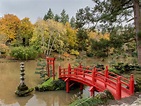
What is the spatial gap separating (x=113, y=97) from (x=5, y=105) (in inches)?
248

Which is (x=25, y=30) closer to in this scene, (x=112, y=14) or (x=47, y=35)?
(x=47, y=35)

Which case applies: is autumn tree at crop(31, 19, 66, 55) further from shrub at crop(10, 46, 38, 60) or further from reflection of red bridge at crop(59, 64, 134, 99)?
reflection of red bridge at crop(59, 64, 134, 99)

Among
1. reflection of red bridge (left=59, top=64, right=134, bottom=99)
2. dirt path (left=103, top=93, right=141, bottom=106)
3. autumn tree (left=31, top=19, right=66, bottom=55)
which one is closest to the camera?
dirt path (left=103, top=93, right=141, bottom=106)

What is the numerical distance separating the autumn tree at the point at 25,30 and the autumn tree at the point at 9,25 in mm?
756

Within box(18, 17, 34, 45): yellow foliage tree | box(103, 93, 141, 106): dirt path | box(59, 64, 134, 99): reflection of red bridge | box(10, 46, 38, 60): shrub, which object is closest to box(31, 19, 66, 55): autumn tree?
box(10, 46, 38, 60): shrub

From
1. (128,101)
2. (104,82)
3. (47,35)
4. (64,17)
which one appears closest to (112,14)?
(104,82)

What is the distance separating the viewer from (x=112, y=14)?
8.95 metres

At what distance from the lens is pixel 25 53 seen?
92.5 feet

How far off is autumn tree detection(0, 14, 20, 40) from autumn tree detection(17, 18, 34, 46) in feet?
2.48

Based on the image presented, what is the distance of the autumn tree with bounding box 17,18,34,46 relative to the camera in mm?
35688

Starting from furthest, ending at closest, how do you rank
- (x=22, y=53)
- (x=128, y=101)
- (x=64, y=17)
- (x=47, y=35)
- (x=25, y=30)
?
(x=64, y=17) < (x=25, y=30) < (x=47, y=35) < (x=22, y=53) < (x=128, y=101)

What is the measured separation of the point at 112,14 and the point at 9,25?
2940 cm

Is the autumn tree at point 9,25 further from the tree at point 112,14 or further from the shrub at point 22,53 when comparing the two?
the tree at point 112,14

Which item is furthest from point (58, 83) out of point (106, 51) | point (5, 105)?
point (106, 51)
